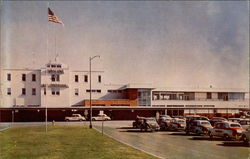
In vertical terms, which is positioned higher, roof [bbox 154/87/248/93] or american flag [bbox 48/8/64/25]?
american flag [bbox 48/8/64/25]

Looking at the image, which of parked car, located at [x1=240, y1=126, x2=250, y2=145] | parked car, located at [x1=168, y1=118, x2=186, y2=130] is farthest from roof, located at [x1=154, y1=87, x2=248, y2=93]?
parked car, located at [x1=240, y1=126, x2=250, y2=145]

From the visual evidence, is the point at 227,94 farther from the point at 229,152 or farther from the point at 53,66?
the point at 229,152

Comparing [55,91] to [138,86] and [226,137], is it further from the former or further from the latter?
[226,137]

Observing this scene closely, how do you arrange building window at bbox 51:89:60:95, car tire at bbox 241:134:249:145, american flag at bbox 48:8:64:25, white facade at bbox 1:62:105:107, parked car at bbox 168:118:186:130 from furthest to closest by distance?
building window at bbox 51:89:60:95 → white facade at bbox 1:62:105:107 → parked car at bbox 168:118:186:130 → american flag at bbox 48:8:64:25 → car tire at bbox 241:134:249:145

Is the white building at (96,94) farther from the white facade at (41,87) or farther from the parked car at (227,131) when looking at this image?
the parked car at (227,131)

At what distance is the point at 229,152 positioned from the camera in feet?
63.1

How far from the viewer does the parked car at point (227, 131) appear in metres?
24.6

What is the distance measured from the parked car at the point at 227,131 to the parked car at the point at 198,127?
2.08 meters

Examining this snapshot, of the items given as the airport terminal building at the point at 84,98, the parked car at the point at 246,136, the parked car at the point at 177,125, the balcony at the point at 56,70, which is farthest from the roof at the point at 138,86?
the parked car at the point at 246,136

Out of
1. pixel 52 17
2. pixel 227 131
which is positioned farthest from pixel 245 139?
pixel 52 17

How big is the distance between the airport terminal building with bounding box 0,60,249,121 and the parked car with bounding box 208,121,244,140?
42.6m

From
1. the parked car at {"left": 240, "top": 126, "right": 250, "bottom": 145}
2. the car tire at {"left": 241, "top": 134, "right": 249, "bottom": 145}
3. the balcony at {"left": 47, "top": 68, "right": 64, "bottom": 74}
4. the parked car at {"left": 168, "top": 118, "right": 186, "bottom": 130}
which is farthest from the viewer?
the balcony at {"left": 47, "top": 68, "right": 64, "bottom": 74}

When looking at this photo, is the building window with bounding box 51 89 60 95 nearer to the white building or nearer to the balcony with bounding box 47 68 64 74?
the white building

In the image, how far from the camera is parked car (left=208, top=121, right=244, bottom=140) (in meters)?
24.6
